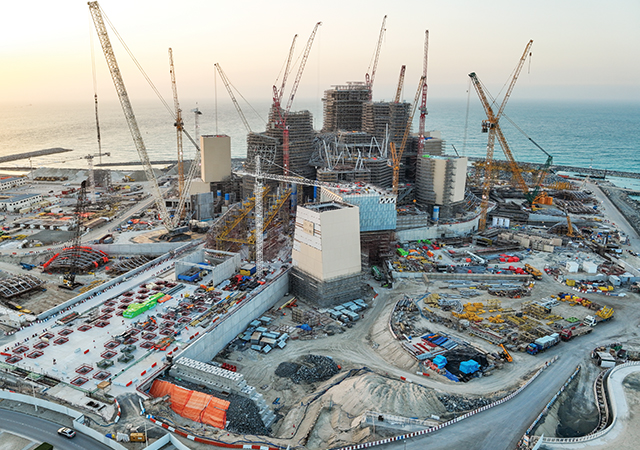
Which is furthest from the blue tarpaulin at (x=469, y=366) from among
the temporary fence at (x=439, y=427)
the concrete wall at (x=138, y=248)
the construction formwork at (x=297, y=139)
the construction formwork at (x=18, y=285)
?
the construction formwork at (x=297, y=139)

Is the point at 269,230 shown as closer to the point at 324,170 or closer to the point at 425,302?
the point at 324,170

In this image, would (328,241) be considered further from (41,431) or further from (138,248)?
(138,248)

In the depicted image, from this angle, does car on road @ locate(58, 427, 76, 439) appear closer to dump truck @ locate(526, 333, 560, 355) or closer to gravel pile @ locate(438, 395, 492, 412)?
gravel pile @ locate(438, 395, 492, 412)

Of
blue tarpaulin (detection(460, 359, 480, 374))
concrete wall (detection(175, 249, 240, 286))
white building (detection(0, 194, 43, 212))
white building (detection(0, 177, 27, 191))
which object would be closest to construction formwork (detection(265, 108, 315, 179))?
concrete wall (detection(175, 249, 240, 286))

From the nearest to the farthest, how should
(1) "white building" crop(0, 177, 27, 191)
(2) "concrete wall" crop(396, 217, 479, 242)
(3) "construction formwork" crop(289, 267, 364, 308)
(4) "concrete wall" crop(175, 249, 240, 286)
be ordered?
(4) "concrete wall" crop(175, 249, 240, 286)
(3) "construction formwork" crop(289, 267, 364, 308)
(2) "concrete wall" crop(396, 217, 479, 242)
(1) "white building" crop(0, 177, 27, 191)

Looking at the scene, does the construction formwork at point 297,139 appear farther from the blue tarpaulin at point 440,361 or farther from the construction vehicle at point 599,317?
the construction vehicle at point 599,317

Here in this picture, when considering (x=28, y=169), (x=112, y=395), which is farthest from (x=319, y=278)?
(x=28, y=169)
